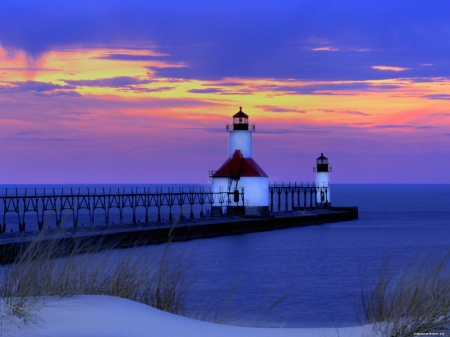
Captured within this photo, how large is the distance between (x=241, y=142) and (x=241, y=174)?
2.74 m

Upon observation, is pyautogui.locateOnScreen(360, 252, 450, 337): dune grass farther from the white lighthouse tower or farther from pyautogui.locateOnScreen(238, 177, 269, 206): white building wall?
the white lighthouse tower

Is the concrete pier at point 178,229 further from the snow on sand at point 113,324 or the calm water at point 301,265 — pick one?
the snow on sand at point 113,324

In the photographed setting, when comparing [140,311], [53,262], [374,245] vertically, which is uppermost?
[53,262]

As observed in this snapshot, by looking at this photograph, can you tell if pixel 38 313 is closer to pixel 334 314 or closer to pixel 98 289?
pixel 98 289

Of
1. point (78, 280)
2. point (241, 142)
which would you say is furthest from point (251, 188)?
point (78, 280)

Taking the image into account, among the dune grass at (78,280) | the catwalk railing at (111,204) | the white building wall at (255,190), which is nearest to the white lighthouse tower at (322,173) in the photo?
the catwalk railing at (111,204)

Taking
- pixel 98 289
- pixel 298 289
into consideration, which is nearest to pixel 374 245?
pixel 298 289

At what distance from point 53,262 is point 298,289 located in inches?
931

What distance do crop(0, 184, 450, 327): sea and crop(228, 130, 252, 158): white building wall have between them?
7.23 m

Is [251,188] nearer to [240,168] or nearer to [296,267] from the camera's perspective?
[240,168]

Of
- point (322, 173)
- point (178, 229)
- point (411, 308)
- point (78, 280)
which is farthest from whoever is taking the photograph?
point (322, 173)

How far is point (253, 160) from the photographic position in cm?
6438

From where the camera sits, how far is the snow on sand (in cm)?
674

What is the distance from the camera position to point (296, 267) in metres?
40.4
